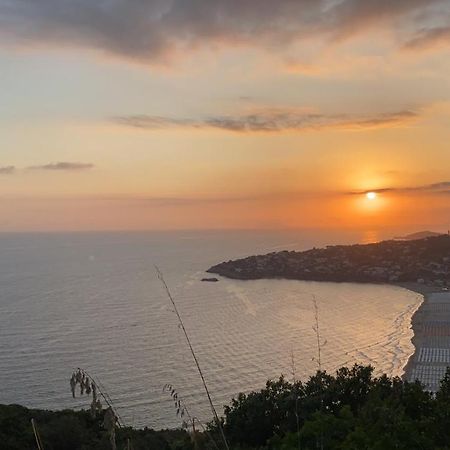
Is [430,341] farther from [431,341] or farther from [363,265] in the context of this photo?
[363,265]

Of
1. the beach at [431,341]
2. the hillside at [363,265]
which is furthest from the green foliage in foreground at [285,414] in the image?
the hillside at [363,265]

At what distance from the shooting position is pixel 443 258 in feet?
269

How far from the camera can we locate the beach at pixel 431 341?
29.6 metres

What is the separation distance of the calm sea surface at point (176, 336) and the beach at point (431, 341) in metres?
1.07

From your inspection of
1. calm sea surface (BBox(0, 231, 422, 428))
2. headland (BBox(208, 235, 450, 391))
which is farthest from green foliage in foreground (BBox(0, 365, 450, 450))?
headland (BBox(208, 235, 450, 391))

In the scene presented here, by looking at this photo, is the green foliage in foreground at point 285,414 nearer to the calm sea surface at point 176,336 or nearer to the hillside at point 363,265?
the calm sea surface at point 176,336

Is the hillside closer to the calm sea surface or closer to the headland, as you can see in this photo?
the headland

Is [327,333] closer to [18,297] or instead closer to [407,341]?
[407,341]

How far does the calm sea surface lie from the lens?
92.6 feet

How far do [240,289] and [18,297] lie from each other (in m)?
28.0

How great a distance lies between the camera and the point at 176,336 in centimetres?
4231

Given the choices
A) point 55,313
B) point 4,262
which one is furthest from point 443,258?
point 4,262

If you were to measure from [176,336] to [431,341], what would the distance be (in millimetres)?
19958

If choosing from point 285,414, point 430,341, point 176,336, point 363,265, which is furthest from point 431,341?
point 363,265
